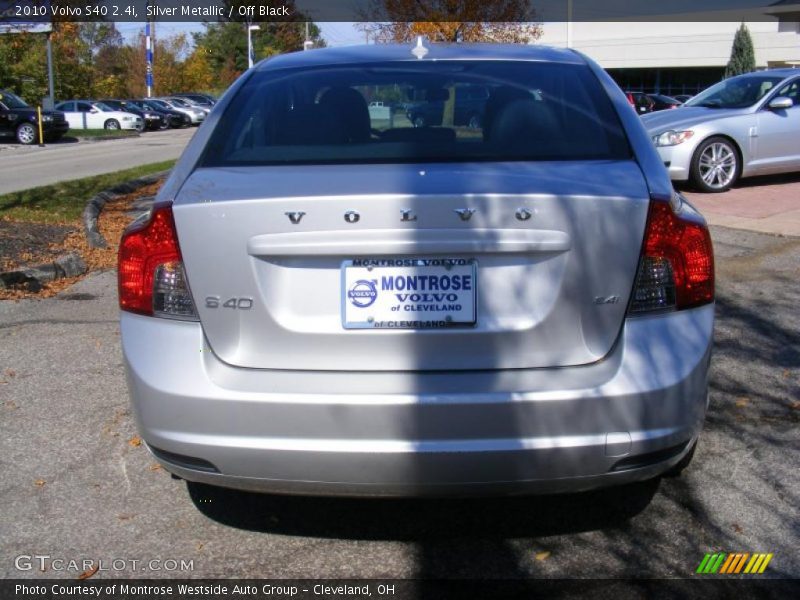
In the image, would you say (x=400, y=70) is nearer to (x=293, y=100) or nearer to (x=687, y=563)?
(x=293, y=100)

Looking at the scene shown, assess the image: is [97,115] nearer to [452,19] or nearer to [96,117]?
[96,117]

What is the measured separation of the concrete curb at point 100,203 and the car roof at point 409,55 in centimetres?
549

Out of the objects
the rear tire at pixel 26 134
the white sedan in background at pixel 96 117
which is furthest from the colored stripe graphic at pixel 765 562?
the white sedan in background at pixel 96 117

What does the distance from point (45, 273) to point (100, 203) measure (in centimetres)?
455

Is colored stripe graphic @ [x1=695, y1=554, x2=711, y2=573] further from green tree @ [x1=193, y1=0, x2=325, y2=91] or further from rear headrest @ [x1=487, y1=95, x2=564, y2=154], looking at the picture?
green tree @ [x1=193, y1=0, x2=325, y2=91]

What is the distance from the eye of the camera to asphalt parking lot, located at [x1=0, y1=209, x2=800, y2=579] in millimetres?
3248

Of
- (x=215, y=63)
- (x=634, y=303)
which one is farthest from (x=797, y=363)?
(x=215, y=63)

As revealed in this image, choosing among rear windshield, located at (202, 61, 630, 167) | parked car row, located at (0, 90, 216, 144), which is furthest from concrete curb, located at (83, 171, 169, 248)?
parked car row, located at (0, 90, 216, 144)

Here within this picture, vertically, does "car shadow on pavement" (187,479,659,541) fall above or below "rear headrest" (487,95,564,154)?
below

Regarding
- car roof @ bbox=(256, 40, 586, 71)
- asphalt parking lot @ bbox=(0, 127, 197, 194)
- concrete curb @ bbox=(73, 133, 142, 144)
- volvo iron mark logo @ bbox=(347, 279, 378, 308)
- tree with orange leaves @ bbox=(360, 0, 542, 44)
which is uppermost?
tree with orange leaves @ bbox=(360, 0, 542, 44)

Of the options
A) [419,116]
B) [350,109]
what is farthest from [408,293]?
[419,116]

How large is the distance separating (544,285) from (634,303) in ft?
0.99

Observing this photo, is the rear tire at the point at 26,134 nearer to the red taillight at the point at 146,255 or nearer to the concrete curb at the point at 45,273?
the concrete curb at the point at 45,273

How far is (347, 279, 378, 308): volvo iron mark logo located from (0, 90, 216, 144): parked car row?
2954 cm
